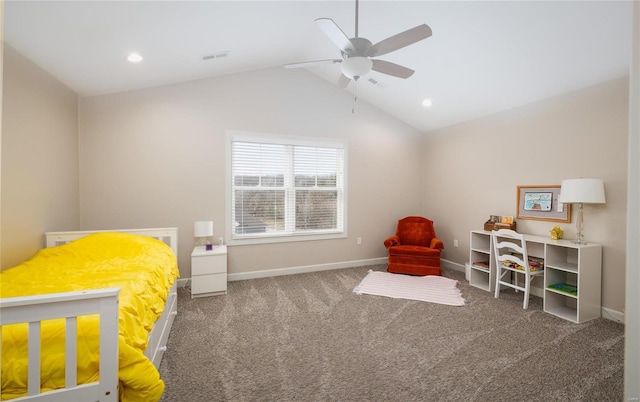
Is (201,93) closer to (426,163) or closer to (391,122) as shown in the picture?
(391,122)

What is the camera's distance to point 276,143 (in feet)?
14.4

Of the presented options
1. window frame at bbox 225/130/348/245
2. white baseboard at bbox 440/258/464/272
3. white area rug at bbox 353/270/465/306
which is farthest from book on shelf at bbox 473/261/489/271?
window frame at bbox 225/130/348/245

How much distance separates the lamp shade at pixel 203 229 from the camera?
3725 millimetres

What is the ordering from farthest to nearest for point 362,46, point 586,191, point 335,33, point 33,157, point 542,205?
point 542,205
point 586,191
point 33,157
point 362,46
point 335,33

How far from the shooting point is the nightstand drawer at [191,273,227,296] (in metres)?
3.50

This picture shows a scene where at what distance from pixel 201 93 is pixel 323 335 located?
3395mm

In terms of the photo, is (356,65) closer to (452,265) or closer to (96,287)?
(96,287)

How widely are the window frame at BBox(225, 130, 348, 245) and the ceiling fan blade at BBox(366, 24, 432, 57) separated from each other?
7.63ft

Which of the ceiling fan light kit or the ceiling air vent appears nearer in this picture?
the ceiling fan light kit

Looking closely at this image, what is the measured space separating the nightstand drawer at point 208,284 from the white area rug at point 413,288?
1.64 m

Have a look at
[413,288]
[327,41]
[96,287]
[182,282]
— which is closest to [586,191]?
[413,288]

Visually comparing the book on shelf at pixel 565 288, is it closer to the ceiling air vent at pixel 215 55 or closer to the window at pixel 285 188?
the window at pixel 285 188

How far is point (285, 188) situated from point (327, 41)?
207 centimetres

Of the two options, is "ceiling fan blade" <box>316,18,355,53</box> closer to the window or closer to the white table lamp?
the window
